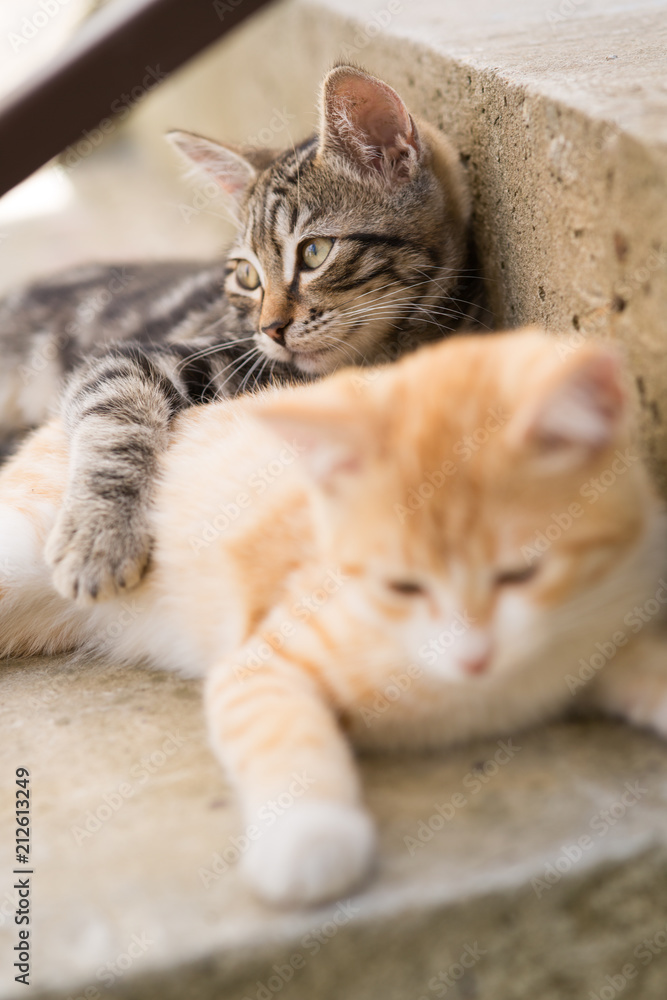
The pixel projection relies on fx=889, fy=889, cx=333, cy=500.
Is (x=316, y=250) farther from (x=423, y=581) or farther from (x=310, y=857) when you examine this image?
(x=310, y=857)

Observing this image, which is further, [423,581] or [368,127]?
[368,127]

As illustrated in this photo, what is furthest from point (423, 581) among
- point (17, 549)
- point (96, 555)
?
point (17, 549)

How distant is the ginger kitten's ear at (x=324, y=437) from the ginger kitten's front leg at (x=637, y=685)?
456 mm

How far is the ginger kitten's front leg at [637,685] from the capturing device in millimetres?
1139

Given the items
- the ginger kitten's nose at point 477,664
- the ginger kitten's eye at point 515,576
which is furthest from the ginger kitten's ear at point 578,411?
the ginger kitten's nose at point 477,664

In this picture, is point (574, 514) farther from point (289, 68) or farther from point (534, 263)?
point (289, 68)

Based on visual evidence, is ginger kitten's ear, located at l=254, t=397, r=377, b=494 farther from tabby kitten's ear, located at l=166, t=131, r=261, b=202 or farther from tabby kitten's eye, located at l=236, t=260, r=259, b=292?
tabby kitten's ear, located at l=166, t=131, r=261, b=202

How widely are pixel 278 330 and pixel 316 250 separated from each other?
208 millimetres

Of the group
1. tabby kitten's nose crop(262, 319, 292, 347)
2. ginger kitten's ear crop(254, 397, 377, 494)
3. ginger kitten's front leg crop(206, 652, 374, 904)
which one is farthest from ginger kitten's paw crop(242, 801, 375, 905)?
tabby kitten's nose crop(262, 319, 292, 347)

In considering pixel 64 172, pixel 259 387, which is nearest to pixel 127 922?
pixel 259 387

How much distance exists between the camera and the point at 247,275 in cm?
213

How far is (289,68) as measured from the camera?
12.0 feet

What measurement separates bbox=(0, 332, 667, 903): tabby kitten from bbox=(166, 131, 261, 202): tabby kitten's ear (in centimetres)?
123

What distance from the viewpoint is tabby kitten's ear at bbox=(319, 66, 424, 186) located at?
6.03ft
